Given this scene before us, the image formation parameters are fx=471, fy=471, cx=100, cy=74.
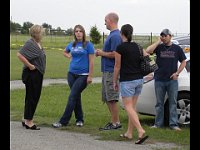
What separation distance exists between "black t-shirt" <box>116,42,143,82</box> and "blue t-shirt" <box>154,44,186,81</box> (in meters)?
1.02

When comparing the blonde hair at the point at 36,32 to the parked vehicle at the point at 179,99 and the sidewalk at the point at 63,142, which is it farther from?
the parked vehicle at the point at 179,99

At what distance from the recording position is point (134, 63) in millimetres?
7012

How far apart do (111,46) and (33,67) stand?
4.48ft

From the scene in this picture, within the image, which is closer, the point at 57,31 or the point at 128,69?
the point at 128,69

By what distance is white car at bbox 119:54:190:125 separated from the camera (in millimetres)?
8297

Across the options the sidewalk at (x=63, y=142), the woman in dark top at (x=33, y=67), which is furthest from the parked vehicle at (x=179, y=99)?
the woman in dark top at (x=33, y=67)

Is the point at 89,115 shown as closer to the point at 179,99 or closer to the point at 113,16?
the point at 179,99

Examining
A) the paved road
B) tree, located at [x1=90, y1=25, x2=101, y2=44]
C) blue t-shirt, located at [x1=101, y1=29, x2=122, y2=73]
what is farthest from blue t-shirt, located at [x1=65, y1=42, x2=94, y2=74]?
tree, located at [x1=90, y1=25, x2=101, y2=44]

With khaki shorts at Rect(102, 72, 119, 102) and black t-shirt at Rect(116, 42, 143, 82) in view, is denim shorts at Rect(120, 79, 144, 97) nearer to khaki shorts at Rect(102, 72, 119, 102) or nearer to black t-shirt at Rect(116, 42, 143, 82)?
black t-shirt at Rect(116, 42, 143, 82)

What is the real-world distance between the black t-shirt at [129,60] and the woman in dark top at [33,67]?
1.67 metres

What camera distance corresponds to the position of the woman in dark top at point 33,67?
26.2 ft

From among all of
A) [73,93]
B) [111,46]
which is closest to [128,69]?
[111,46]

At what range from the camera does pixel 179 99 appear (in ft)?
27.4
